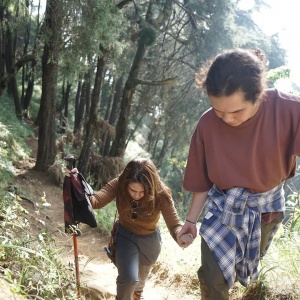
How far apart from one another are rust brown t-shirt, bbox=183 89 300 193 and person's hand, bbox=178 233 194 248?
1.60 ft

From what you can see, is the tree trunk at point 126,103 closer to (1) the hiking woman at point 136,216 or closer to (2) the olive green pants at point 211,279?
(1) the hiking woman at point 136,216

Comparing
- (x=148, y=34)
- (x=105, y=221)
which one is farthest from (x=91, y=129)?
(x=105, y=221)

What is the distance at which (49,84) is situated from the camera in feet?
28.7

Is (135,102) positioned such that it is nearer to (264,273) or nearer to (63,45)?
(63,45)

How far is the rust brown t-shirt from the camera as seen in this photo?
2.29 m

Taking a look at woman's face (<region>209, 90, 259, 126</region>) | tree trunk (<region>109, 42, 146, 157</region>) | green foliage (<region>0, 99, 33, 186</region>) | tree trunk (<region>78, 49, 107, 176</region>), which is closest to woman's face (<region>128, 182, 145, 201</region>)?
woman's face (<region>209, 90, 259, 126</region>)

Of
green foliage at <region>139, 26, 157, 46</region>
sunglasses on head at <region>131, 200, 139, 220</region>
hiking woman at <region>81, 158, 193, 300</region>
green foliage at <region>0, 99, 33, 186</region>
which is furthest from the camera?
green foliage at <region>139, 26, 157, 46</region>

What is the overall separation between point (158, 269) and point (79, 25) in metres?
5.32

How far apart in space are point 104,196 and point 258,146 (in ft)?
5.06

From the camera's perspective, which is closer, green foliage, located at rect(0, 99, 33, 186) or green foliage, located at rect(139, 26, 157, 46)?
green foliage, located at rect(0, 99, 33, 186)

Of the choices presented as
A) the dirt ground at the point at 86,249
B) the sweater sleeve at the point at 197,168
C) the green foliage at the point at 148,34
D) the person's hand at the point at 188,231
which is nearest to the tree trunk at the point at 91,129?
the dirt ground at the point at 86,249

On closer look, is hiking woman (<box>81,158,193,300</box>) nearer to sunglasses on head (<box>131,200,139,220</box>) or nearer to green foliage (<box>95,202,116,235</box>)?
sunglasses on head (<box>131,200,139,220</box>)

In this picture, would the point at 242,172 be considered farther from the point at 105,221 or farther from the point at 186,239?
the point at 105,221

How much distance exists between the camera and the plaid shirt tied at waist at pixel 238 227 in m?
2.34
